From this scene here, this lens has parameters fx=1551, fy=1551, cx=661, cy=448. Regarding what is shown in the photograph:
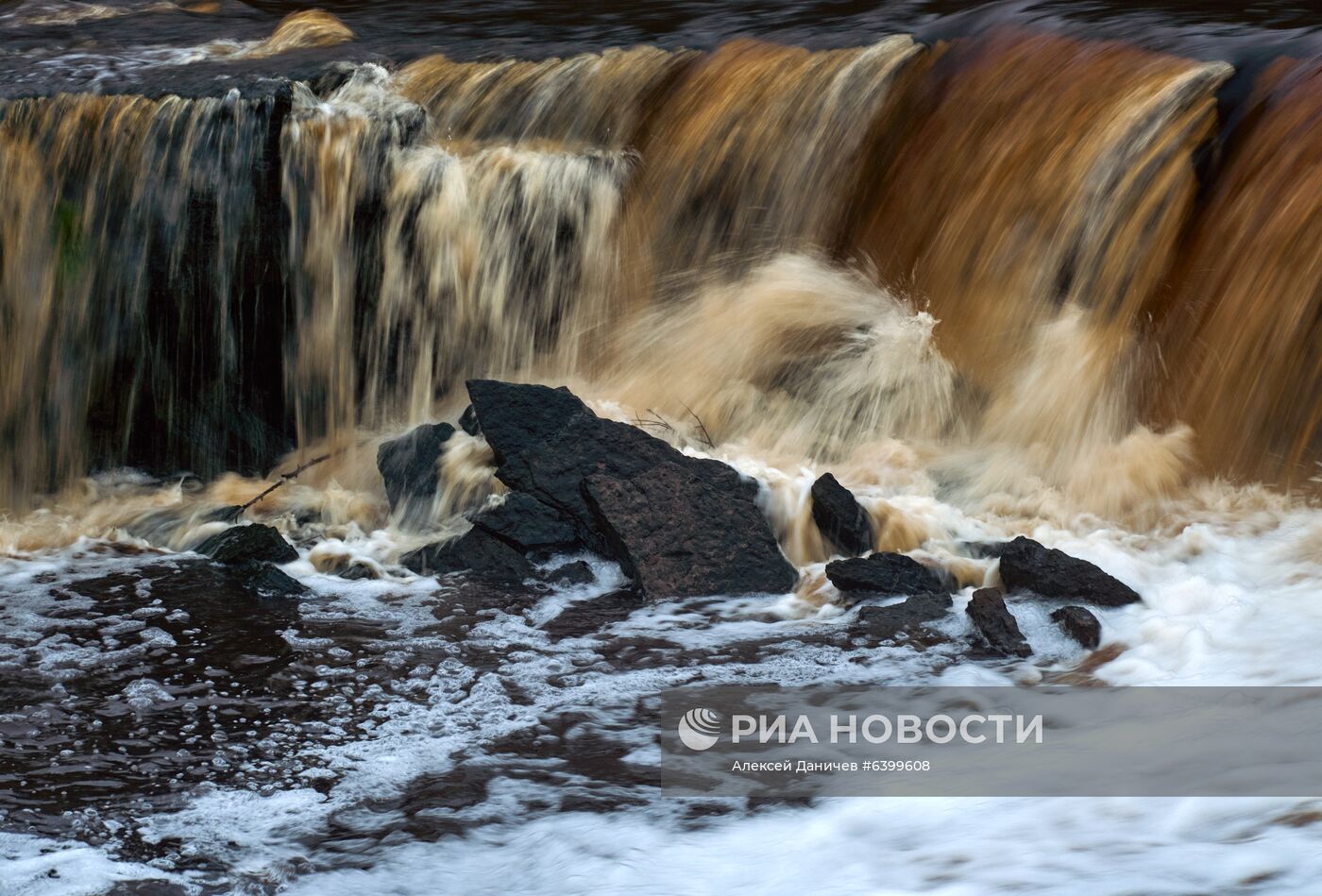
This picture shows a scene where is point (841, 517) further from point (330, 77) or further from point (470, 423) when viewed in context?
point (330, 77)

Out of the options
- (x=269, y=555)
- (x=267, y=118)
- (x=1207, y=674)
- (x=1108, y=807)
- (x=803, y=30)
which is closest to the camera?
(x=1108, y=807)

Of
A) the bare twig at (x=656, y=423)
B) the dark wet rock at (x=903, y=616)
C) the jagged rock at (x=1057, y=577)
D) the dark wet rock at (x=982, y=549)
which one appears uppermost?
the bare twig at (x=656, y=423)

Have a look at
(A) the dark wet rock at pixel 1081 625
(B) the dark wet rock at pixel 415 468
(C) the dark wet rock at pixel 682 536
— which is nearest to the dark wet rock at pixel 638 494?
(C) the dark wet rock at pixel 682 536

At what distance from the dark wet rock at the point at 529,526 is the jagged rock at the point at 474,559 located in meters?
0.04

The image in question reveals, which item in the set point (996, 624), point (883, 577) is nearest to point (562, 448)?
point (883, 577)

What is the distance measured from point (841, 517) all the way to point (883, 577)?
18.3 inches

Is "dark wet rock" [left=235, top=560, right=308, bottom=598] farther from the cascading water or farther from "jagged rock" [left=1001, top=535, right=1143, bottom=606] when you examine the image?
"jagged rock" [left=1001, top=535, right=1143, bottom=606]

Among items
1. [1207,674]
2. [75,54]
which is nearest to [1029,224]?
[1207,674]

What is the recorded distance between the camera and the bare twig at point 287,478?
6.86 meters

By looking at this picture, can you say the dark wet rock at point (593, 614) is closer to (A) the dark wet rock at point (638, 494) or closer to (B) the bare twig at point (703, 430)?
(A) the dark wet rock at point (638, 494)

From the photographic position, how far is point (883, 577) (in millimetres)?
5512

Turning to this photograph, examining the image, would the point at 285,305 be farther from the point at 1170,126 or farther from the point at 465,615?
the point at 1170,126

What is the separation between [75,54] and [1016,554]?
6.37 meters

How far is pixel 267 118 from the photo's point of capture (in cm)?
771
